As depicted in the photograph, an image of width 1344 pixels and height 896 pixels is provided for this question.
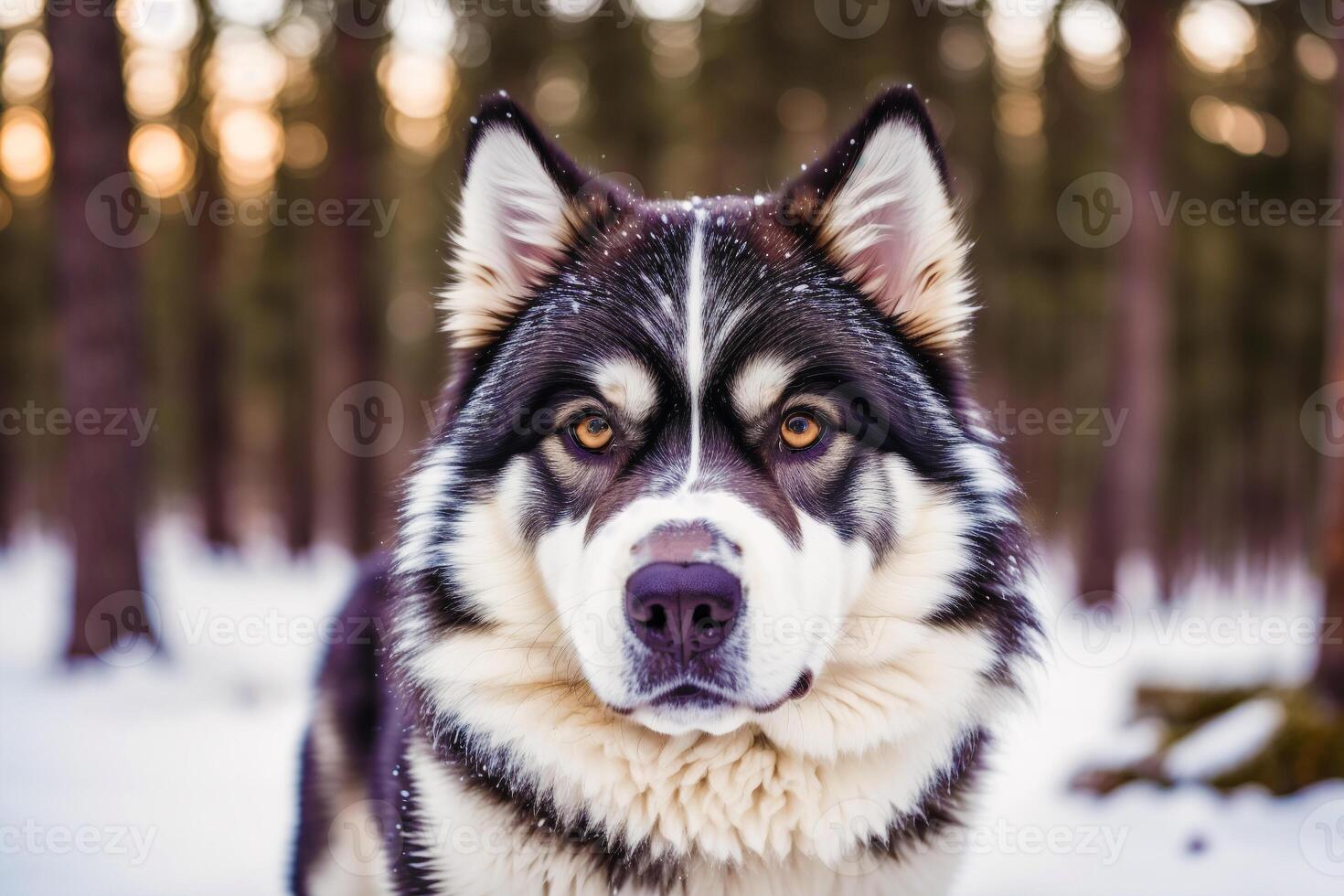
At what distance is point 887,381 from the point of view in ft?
9.70

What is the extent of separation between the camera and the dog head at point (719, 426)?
2711 mm

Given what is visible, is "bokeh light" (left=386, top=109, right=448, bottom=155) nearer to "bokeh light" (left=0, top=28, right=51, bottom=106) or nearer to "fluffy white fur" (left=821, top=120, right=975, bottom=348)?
"bokeh light" (left=0, top=28, right=51, bottom=106)

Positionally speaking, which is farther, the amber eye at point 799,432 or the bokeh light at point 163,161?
the bokeh light at point 163,161

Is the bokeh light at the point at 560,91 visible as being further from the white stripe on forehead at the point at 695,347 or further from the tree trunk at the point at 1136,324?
the white stripe on forehead at the point at 695,347

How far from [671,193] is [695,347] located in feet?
17.7

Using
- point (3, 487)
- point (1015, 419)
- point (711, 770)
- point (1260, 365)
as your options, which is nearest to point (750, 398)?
point (711, 770)

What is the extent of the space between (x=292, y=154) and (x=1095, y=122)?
13.6m

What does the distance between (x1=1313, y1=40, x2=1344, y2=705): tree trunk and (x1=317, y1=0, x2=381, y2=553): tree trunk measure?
973 centimetres

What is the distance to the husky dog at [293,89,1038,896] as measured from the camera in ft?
8.78

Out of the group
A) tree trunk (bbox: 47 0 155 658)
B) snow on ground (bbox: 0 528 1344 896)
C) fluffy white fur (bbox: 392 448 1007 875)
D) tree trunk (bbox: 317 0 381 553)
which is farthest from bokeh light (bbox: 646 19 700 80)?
fluffy white fur (bbox: 392 448 1007 875)

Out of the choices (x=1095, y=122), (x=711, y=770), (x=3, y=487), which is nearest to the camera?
(x=711, y=770)

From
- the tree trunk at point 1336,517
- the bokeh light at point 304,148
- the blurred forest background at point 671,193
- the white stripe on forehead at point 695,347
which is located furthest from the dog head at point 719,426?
the bokeh light at point 304,148

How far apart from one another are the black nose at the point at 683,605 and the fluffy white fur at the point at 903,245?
1.36 metres

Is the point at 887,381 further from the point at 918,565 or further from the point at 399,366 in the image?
the point at 399,366
